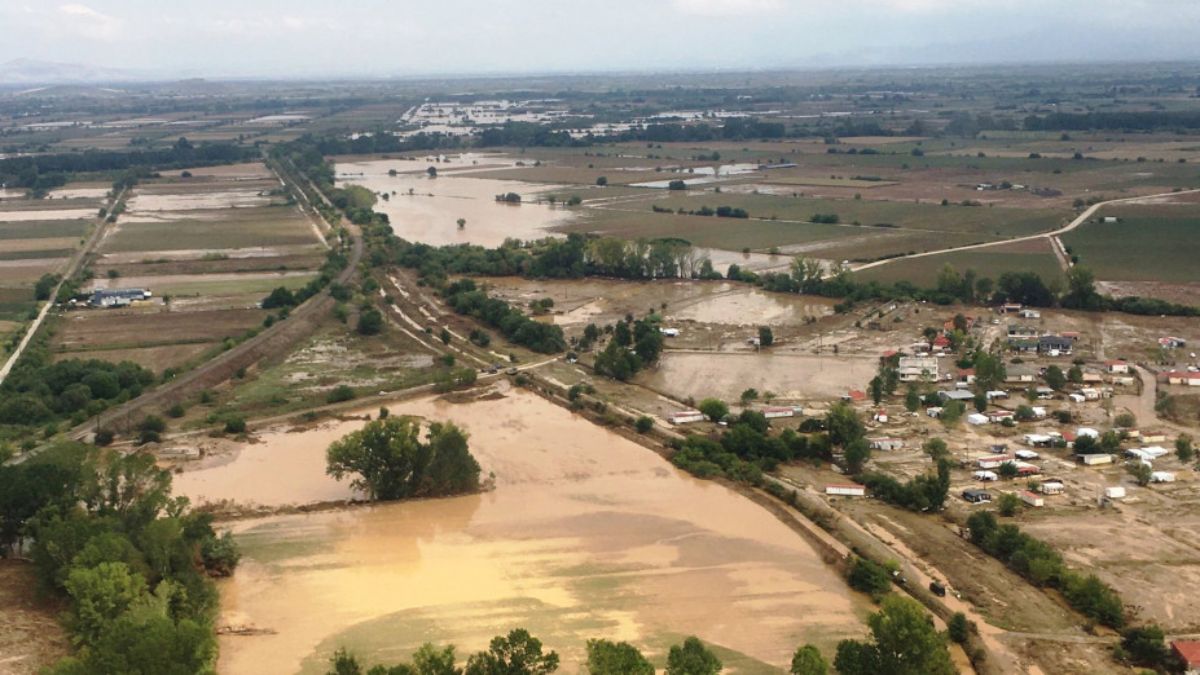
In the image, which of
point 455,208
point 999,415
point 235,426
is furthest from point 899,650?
point 455,208

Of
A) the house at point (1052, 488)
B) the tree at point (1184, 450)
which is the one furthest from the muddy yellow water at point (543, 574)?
the tree at point (1184, 450)

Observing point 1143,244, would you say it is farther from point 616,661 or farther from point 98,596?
point 98,596

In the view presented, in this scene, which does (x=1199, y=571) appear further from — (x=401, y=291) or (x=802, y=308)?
(x=401, y=291)

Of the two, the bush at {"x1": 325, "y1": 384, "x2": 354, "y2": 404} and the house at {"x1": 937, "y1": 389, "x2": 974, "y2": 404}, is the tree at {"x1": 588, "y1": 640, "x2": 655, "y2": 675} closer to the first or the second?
the house at {"x1": 937, "y1": 389, "x2": 974, "y2": 404}

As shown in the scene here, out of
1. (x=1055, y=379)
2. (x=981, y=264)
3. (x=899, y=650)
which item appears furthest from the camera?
(x=981, y=264)

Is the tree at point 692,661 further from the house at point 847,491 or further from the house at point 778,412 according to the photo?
the house at point 778,412

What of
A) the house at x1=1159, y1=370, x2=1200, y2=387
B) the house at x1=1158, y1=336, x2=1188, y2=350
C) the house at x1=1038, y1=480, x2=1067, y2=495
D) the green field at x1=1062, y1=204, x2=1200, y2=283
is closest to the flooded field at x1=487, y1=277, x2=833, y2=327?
the house at x1=1158, y1=336, x2=1188, y2=350
